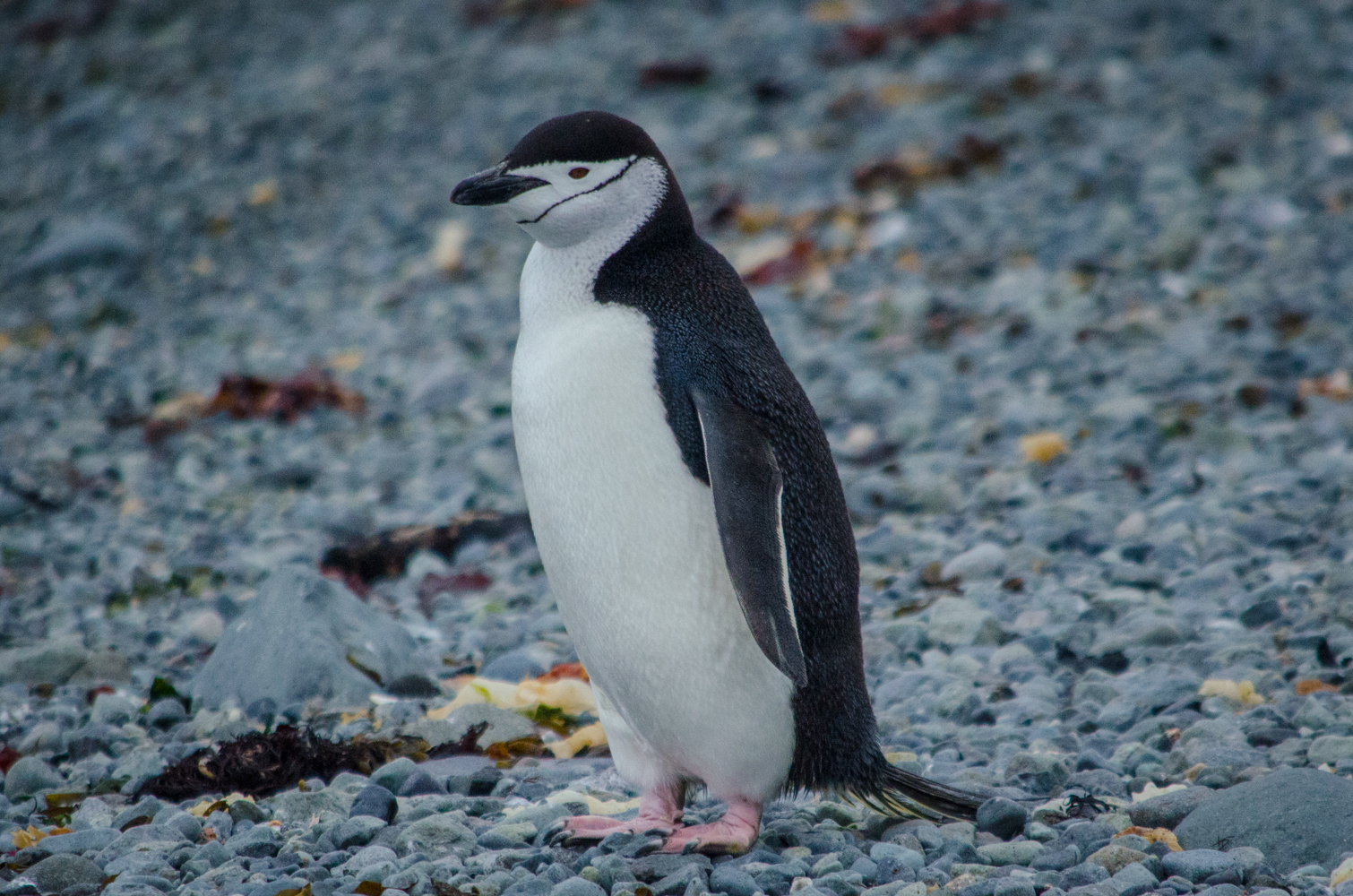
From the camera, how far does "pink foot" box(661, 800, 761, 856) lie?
8.38ft

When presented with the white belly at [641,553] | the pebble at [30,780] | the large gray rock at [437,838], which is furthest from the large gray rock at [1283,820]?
the pebble at [30,780]

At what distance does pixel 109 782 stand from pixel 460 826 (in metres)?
0.97

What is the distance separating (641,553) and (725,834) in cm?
52

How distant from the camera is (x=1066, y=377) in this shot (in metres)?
5.90

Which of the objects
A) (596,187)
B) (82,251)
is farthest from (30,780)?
(82,251)

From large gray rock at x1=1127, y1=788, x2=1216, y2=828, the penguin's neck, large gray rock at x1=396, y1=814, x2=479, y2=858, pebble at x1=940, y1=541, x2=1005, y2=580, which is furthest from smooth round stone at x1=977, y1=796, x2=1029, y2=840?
pebble at x1=940, y1=541, x2=1005, y2=580

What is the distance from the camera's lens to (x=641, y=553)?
2.56 metres

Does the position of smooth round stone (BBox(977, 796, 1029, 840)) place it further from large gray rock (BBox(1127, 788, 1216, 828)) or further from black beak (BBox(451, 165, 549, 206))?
black beak (BBox(451, 165, 549, 206))

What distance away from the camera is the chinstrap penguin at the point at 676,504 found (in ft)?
8.32

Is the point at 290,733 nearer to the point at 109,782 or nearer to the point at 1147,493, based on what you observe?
the point at 109,782

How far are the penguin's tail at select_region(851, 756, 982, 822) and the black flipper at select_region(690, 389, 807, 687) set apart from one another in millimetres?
347

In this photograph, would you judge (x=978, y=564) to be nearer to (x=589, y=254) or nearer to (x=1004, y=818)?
(x=1004, y=818)

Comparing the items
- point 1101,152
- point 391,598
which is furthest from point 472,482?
point 1101,152

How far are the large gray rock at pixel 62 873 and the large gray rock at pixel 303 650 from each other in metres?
1.01
